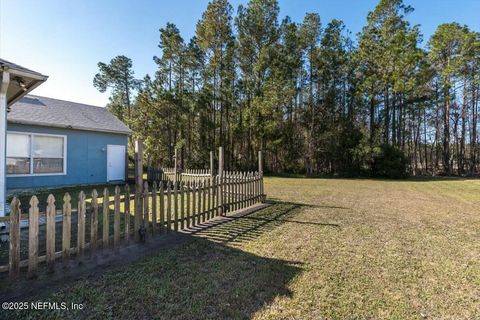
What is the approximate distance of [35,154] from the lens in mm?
11062

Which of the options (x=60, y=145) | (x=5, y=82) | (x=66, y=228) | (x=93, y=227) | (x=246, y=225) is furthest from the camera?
(x=60, y=145)

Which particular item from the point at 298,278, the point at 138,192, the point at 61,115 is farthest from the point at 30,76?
the point at 61,115

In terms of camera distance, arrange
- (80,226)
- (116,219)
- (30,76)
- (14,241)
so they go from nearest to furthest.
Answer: (14,241) < (80,226) < (116,219) < (30,76)

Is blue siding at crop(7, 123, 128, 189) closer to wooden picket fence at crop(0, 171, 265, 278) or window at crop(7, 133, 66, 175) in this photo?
window at crop(7, 133, 66, 175)

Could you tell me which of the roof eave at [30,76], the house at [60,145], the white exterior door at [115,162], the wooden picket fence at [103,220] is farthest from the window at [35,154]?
the wooden picket fence at [103,220]

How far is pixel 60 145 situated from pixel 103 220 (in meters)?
10.6

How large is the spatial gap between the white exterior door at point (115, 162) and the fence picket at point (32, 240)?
11843mm

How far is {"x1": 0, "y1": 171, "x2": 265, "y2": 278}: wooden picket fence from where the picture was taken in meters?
3.00

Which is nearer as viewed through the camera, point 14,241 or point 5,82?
point 14,241

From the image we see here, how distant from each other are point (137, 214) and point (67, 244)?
1.08 m

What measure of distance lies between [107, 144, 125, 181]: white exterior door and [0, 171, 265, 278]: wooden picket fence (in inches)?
354

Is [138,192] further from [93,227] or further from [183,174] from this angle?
[183,174]

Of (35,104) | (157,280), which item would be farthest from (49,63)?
(157,280)

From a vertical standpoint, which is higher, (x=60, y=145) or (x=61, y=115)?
(x=61, y=115)
